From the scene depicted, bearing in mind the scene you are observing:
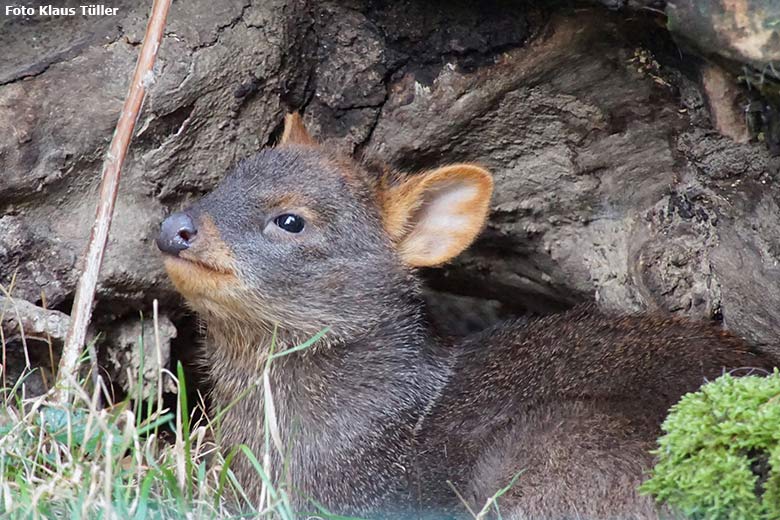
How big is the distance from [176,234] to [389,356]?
1.06 meters

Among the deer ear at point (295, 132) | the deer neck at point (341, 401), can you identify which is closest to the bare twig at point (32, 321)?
the deer neck at point (341, 401)

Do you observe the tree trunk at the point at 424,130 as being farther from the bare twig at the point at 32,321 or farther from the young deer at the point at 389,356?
the young deer at the point at 389,356

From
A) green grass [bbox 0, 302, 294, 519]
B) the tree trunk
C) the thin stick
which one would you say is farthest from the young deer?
green grass [bbox 0, 302, 294, 519]

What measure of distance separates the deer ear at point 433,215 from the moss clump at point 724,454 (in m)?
1.47

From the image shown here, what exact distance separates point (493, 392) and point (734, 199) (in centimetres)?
134

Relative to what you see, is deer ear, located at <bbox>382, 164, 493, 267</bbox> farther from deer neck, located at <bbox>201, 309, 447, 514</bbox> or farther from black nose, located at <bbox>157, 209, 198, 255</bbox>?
black nose, located at <bbox>157, 209, 198, 255</bbox>

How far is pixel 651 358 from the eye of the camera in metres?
4.32

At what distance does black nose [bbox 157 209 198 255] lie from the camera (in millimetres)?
4180

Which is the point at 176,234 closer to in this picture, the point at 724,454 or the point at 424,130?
the point at 424,130

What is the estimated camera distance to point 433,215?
4730 millimetres

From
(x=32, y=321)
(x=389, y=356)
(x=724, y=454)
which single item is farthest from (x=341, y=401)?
(x=724, y=454)

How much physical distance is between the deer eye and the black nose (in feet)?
1.20

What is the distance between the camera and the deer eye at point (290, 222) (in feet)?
14.5

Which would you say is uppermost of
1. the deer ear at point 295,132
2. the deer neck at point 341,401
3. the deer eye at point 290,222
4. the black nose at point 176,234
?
the deer ear at point 295,132
